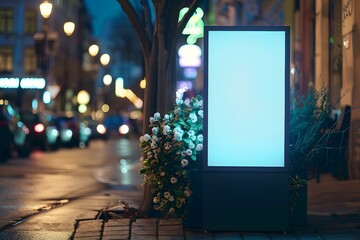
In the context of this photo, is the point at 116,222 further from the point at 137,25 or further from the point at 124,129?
the point at 124,129

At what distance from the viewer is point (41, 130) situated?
32375 millimetres

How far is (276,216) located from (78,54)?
85.9m

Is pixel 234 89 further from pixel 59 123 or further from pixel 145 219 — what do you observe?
pixel 59 123

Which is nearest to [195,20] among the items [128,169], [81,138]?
[128,169]

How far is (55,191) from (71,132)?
79.5ft

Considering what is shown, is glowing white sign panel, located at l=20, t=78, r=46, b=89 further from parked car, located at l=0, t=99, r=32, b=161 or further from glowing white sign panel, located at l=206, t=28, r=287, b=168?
glowing white sign panel, located at l=206, t=28, r=287, b=168

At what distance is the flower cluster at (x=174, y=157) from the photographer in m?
9.06

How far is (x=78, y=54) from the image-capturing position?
3671 inches

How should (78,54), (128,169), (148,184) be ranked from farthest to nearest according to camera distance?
(78,54)
(128,169)
(148,184)

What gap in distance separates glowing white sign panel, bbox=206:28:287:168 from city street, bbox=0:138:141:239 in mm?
2335

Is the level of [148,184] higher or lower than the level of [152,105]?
lower

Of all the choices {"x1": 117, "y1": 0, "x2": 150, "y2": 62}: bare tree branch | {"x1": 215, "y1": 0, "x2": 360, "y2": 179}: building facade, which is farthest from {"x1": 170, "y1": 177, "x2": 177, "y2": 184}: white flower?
{"x1": 215, "y1": 0, "x2": 360, "y2": 179}: building facade

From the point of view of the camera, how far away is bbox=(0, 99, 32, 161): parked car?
23611 mm

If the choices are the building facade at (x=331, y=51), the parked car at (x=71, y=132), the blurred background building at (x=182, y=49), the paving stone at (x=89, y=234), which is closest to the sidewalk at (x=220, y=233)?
the paving stone at (x=89, y=234)
